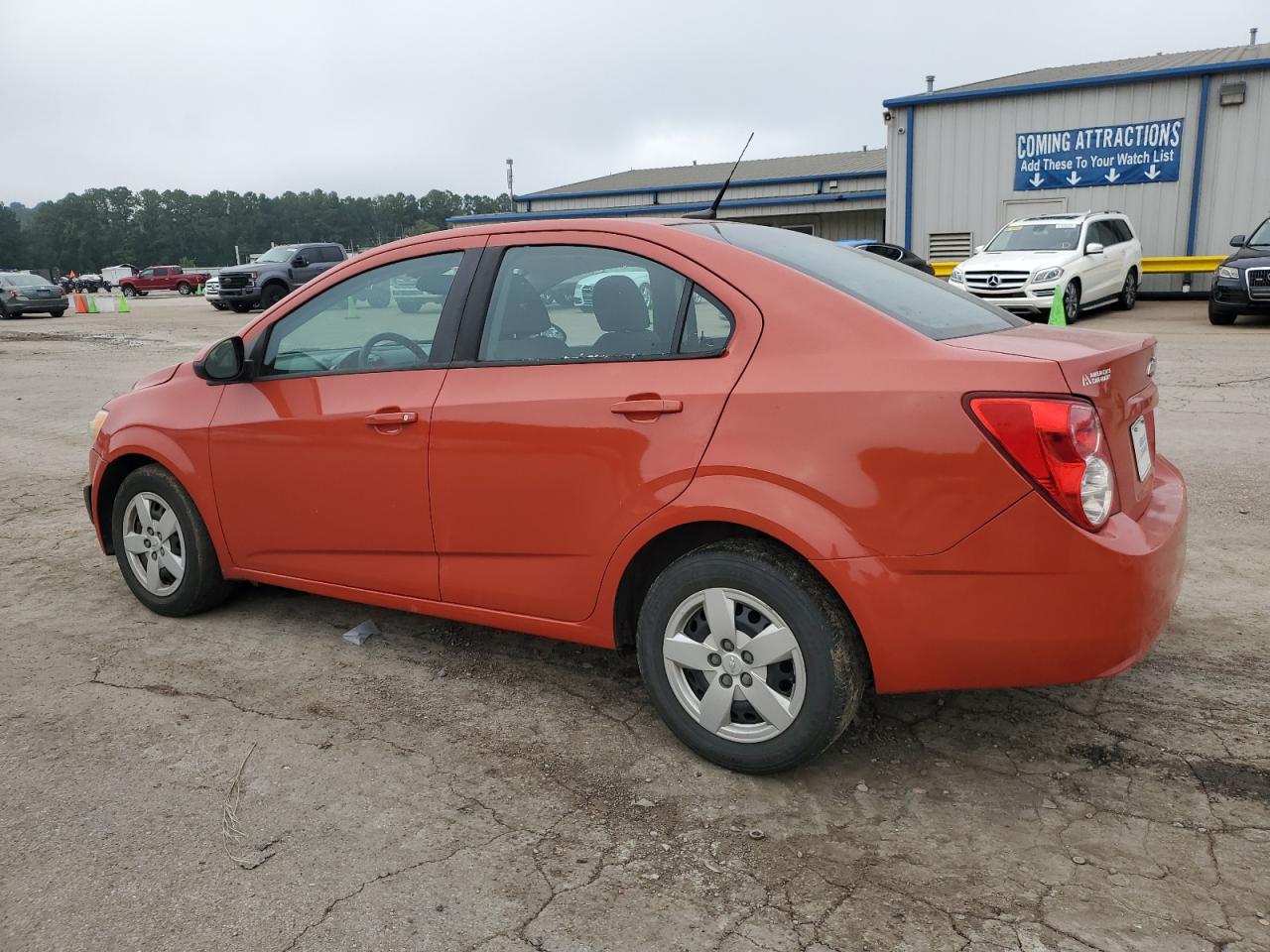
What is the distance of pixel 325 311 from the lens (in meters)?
3.98

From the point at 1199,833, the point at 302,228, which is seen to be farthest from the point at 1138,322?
the point at 302,228

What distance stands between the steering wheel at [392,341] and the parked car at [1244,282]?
1469cm

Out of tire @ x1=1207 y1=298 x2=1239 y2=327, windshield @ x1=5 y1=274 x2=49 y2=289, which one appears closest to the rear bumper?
tire @ x1=1207 y1=298 x2=1239 y2=327

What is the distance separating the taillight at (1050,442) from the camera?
255 centimetres

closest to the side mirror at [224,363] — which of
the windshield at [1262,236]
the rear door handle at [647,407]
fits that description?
the rear door handle at [647,407]

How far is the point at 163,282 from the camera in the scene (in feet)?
186

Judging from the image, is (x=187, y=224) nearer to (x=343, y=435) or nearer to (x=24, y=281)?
(x=24, y=281)

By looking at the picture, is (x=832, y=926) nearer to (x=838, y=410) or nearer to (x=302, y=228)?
(x=838, y=410)

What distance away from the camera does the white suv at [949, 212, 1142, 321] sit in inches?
607

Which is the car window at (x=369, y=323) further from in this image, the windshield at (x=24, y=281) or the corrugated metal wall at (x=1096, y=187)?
the windshield at (x=24, y=281)

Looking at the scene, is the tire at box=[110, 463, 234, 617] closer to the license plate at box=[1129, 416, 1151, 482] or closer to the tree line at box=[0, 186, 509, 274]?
the license plate at box=[1129, 416, 1151, 482]

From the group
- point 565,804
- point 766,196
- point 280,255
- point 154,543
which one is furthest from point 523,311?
point 766,196

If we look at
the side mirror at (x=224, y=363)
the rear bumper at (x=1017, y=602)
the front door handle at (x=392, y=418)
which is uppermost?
the side mirror at (x=224, y=363)

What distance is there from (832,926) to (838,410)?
1292 millimetres
